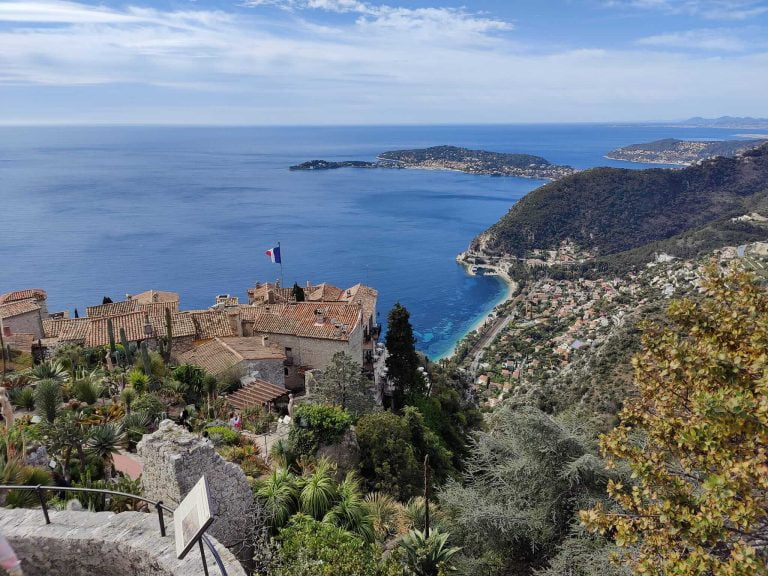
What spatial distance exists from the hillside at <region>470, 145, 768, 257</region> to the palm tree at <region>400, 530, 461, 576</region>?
93444 mm

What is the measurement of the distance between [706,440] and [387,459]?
931 cm

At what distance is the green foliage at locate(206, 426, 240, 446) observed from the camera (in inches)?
475

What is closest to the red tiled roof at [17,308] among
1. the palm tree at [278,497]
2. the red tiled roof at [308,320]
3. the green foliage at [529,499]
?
the red tiled roof at [308,320]

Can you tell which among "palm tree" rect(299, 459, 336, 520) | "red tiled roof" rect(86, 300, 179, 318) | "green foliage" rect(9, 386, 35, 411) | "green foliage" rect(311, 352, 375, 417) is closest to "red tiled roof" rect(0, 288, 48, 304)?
"red tiled roof" rect(86, 300, 179, 318)

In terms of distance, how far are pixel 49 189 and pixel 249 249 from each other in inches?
2856

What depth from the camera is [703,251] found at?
73625 mm

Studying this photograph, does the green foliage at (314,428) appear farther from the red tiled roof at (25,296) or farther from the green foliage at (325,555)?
the red tiled roof at (25,296)

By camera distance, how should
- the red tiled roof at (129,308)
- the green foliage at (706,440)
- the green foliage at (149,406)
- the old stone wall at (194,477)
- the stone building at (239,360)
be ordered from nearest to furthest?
1. the green foliage at (706,440)
2. the old stone wall at (194,477)
3. the green foliage at (149,406)
4. the stone building at (239,360)
5. the red tiled roof at (129,308)

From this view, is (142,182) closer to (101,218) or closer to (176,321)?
(101,218)

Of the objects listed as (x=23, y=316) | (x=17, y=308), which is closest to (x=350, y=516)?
(x=23, y=316)

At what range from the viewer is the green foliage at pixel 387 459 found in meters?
13.3

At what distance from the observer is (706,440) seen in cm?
549

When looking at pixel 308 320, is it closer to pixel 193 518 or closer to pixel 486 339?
pixel 193 518

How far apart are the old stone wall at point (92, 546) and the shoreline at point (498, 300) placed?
184 feet
